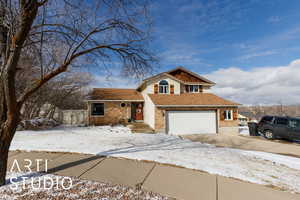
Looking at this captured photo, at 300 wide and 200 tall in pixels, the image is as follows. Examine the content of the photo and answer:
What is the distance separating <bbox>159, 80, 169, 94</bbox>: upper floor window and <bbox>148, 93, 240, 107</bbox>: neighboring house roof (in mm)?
634

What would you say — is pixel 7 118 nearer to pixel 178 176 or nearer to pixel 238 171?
pixel 178 176

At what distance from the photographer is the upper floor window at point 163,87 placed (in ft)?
48.8

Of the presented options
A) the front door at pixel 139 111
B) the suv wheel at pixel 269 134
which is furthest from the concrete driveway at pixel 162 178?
the front door at pixel 139 111

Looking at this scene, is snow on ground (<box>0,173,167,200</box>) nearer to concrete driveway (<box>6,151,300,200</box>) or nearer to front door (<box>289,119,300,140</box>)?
concrete driveway (<box>6,151,300,200</box>)

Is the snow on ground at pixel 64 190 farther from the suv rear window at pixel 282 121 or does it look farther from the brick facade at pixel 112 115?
the suv rear window at pixel 282 121

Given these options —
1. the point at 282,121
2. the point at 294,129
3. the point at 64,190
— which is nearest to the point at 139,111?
the point at 282,121

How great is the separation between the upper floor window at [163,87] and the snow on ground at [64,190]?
12477 millimetres

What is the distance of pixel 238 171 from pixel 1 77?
220 inches

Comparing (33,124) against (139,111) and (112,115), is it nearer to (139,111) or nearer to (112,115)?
(112,115)

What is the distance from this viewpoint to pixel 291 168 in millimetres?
4598

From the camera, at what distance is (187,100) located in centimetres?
1369

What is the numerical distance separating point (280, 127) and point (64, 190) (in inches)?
516

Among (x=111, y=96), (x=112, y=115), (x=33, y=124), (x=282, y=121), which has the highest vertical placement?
(x=111, y=96)

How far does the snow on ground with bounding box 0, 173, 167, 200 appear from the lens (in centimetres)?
245
